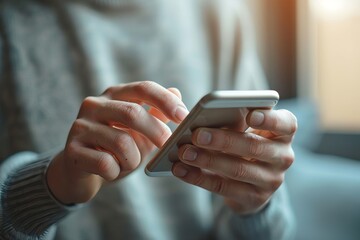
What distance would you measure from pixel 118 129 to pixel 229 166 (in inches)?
4.1

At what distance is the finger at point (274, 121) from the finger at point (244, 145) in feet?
0.05

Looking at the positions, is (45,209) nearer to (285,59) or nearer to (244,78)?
(244,78)

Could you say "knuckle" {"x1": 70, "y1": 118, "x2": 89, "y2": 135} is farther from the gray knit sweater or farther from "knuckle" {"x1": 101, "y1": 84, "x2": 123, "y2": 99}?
the gray knit sweater

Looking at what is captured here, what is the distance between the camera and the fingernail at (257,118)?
15.2 inches

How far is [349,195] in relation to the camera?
2.50 feet

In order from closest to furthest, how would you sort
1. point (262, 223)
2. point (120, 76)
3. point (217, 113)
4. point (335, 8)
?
1. point (217, 113)
2. point (262, 223)
3. point (120, 76)
4. point (335, 8)

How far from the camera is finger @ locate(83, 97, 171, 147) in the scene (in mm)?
417

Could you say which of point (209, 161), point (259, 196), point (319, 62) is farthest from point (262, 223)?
point (319, 62)

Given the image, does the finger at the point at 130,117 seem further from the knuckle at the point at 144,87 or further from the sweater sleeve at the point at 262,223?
the sweater sleeve at the point at 262,223

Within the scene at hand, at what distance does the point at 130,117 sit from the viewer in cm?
Answer: 42

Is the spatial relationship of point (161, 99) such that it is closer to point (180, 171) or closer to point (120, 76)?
point (180, 171)

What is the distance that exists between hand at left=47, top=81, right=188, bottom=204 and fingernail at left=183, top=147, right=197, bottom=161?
0.03m

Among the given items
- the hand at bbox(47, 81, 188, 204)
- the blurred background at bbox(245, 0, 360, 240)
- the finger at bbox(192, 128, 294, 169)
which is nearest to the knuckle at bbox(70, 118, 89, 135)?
the hand at bbox(47, 81, 188, 204)

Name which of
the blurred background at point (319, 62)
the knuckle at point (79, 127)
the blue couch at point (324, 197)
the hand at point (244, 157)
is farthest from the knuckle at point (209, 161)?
the blurred background at point (319, 62)
